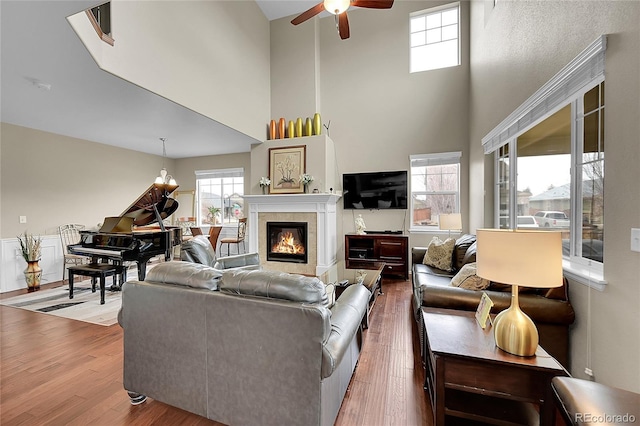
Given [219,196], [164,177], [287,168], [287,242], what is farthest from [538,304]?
[219,196]

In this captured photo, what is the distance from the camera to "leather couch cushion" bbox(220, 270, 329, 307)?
4.29ft

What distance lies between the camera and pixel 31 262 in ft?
14.0

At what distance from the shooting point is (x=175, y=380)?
5.07ft

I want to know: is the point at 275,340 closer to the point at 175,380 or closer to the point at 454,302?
the point at 175,380

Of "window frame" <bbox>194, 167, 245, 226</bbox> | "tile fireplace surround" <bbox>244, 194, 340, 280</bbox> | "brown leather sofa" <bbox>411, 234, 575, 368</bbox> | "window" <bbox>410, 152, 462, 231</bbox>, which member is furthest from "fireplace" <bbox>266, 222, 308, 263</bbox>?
"brown leather sofa" <bbox>411, 234, 575, 368</bbox>

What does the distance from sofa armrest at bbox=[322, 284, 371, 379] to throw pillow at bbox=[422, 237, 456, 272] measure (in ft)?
6.25

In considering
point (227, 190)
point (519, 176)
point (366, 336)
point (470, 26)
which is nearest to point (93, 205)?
point (227, 190)

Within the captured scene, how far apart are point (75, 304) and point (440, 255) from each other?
4917 millimetres

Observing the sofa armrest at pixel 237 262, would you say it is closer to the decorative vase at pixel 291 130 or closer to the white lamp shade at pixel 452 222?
the decorative vase at pixel 291 130

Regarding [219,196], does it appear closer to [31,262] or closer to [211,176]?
[211,176]

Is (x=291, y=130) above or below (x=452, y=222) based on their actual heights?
above

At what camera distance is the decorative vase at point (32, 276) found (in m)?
4.23

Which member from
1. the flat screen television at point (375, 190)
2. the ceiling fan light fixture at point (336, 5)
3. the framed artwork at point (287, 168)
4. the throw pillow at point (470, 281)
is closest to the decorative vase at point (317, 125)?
the framed artwork at point (287, 168)

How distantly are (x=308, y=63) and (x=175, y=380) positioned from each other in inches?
223
